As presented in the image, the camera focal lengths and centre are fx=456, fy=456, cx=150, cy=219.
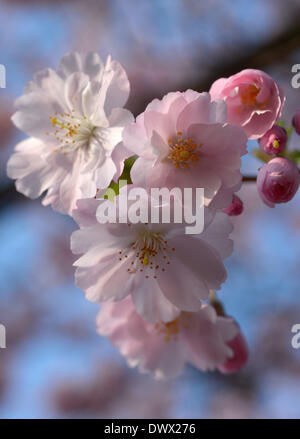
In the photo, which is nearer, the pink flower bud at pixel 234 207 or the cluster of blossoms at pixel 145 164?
the cluster of blossoms at pixel 145 164

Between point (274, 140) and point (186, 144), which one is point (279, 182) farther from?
point (186, 144)

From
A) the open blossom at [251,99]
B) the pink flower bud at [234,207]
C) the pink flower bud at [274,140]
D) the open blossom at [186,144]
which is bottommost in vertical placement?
the pink flower bud at [234,207]

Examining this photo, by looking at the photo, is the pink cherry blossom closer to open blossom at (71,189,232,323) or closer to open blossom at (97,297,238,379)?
open blossom at (71,189,232,323)

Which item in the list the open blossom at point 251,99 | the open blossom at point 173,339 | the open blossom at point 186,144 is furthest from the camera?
the open blossom at point 173,339

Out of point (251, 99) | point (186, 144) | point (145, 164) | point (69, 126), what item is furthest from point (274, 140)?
point (69, 126)

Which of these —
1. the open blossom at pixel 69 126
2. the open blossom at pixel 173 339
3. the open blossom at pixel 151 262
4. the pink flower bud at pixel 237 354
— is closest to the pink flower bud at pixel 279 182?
the open blossom at pixel 151 262

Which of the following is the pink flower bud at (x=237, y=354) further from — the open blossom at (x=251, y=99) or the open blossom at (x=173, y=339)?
the open blossom at (x=251, y=99)
